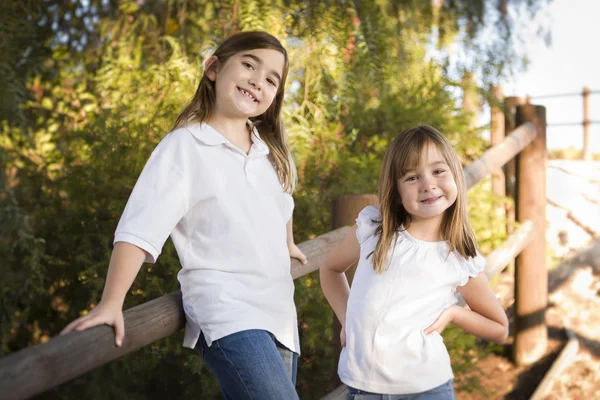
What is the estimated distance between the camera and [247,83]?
1.70 metres

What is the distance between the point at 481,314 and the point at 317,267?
0.55m

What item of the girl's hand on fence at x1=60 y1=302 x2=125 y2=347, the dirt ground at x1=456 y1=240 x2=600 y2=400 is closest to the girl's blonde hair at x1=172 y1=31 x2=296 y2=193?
the girl's hand on fence at x1=60 y1=302 x2=125 y2=347

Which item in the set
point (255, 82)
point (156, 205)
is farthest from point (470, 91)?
point (156, 205)

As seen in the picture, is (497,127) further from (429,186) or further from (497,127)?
(429,186)

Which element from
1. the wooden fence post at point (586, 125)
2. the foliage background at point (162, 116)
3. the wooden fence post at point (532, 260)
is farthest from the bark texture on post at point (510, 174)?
the wooden fence post at point (586, 125)

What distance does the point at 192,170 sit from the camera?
1.55m

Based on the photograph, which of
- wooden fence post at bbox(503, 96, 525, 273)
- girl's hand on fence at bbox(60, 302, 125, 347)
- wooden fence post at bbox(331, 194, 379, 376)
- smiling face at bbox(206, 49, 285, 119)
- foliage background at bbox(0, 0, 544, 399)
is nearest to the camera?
girl's hand on fence at bbox(60, 302, 125, 347)

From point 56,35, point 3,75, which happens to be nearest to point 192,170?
point 3,75

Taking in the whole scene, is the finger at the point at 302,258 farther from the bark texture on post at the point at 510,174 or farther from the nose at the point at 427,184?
the bark texture on post at the point at 510,174

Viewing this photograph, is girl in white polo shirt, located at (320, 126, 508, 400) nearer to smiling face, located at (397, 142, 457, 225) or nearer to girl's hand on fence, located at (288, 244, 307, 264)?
smiling face, located at (397, 142, 457, 225)

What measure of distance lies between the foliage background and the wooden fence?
306 mm

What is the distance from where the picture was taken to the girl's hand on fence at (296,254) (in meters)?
1.87

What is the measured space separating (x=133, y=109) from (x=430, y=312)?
2223 mm

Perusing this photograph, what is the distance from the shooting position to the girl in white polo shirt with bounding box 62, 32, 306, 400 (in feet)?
4.81
